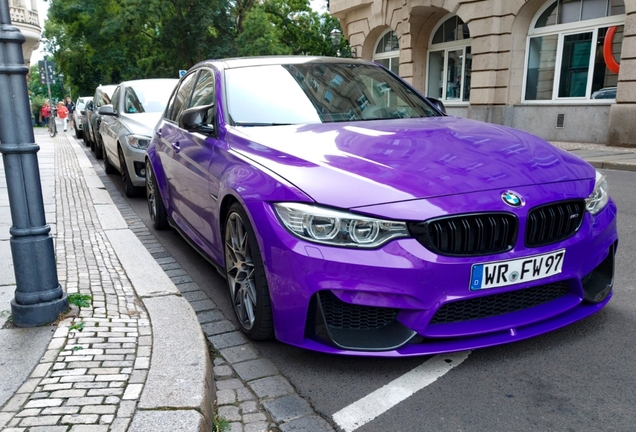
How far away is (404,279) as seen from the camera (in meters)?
2.60

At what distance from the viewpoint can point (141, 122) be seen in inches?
333

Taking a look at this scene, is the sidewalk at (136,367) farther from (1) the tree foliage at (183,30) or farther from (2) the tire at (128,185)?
(1) the tree foliage at (183,30)

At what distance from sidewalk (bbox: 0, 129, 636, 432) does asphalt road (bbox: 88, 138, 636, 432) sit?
0.59 feet

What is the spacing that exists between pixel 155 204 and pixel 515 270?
4.32 meters

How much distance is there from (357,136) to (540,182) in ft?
3.61

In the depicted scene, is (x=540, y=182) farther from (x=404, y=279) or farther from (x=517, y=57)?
(x=517, y=57)

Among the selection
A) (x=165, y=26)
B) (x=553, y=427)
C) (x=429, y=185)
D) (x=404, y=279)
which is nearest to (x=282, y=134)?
(x=429, y=185)

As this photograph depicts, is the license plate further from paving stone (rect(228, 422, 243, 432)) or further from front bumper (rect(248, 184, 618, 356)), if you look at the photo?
paving stone (rect(228, 422, 243, 432))

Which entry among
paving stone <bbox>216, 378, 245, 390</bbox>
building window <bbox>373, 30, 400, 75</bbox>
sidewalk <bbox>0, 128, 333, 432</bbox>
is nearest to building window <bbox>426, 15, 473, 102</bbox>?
building window <bbox>373, 30, 400, 75</bbox>

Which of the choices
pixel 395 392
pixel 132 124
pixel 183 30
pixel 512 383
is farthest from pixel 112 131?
pixel 183 30

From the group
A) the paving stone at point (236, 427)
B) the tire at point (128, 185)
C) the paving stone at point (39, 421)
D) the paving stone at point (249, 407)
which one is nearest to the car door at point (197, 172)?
the paving stone at point (249, 407)

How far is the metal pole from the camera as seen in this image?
3098 millimetres

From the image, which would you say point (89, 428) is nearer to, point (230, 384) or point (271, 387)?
point (230, 384)

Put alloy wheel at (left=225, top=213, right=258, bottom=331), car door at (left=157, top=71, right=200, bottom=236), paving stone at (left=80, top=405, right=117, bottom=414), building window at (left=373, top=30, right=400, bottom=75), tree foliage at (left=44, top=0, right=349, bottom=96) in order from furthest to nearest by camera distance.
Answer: tree foliage at (left=44, top=0, right=349, bottom=96)
building window at (left=373, top=30, right=400, bottom=75)
car door at (left=157, top=71, right=200, bottom=236)
alloy wheel at (left=225, top=213, right=258, bottom=331)
paving stone at (left=80, top=405, right=117, bottom=414)
